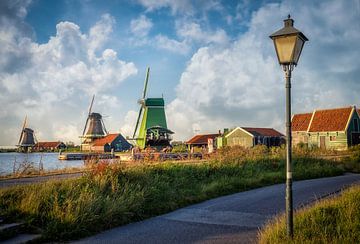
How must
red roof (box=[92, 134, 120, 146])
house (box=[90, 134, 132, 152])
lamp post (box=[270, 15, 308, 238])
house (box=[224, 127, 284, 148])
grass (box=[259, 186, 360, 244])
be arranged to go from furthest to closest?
1. red roof (box=[92, 134, 120, 146])
2. house (box=[90, 134, 132, 152])
3. house (box=[224, 127, 284, 148])
4. lamp post (box=[270, 15, 308, 238])
5. grass (box=[259, 186, 360, 244])

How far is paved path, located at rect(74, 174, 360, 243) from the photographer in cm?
773

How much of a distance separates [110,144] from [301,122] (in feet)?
147

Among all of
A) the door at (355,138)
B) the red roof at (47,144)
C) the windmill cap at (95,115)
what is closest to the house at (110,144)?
the windmill cap at (95,115)

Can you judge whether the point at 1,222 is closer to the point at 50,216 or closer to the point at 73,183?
the point at 50,216

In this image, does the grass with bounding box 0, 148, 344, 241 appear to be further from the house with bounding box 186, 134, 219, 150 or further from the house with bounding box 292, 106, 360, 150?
the house with bounding box 186, 134, 219, 150

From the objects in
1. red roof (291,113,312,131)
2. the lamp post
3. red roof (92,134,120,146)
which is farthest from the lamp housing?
red roof (92,134,120,146)

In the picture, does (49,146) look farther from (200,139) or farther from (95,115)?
(200,139)

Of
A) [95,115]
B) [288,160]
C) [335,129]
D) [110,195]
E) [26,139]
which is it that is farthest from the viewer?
[26,139]

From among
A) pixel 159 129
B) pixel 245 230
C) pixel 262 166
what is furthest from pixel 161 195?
pixel 159 129

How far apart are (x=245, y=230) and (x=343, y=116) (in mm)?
44728

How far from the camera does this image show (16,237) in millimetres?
7766

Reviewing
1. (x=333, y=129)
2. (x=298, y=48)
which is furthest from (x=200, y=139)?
(x=298, y=48)

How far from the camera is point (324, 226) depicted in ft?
24.3

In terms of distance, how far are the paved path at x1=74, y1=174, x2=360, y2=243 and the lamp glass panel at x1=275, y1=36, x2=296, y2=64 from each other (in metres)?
3.81
